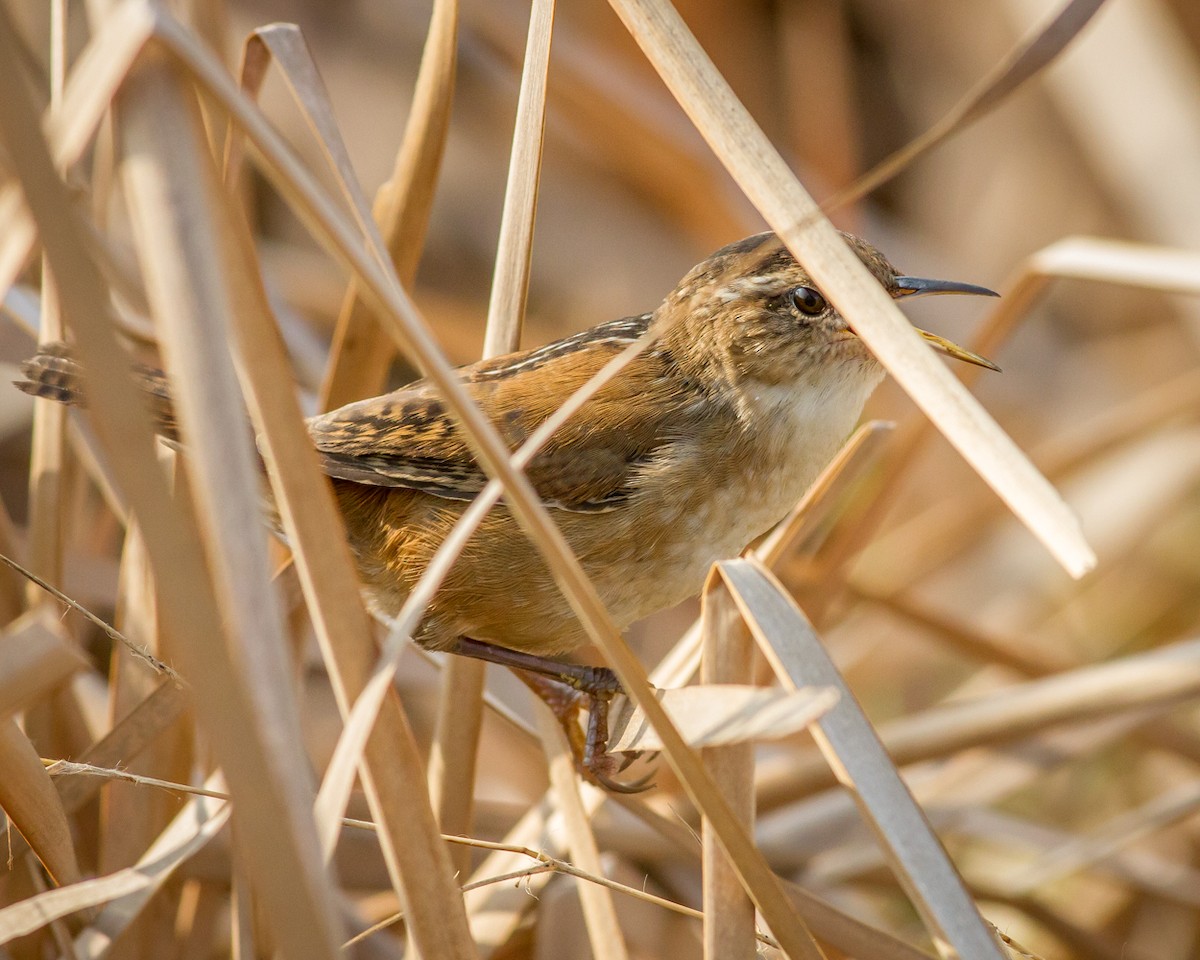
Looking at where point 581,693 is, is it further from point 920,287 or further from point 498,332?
point 920,287

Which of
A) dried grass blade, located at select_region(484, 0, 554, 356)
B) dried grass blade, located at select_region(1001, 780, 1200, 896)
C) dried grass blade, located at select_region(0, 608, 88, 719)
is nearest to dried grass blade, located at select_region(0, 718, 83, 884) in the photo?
dried grass blade, located at select_region(0, 608, 88, 719)

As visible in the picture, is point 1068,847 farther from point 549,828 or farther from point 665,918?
point 549,828

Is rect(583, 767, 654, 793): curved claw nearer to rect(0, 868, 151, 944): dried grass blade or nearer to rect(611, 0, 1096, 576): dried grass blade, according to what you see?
rect(0, 868, 151, 944): dried grass blade

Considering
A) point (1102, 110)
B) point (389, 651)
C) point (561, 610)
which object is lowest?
point (561, 610)

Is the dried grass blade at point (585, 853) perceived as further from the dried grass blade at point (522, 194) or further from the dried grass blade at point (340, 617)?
the dried grass blade at point (522, 194)

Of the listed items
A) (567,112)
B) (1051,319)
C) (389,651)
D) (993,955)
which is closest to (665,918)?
(993,955)

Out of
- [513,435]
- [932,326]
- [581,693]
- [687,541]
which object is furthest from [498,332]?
[932,326]
